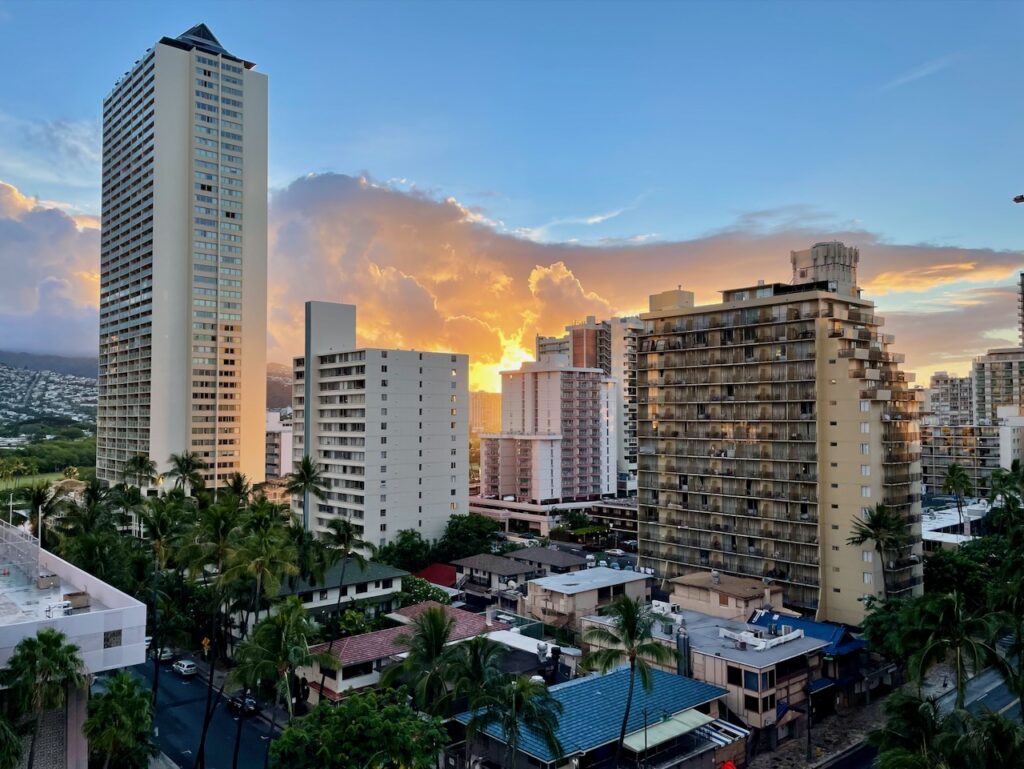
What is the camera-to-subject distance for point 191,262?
12456 cm

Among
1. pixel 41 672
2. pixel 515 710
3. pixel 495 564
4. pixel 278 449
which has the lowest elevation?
pixel 495 564

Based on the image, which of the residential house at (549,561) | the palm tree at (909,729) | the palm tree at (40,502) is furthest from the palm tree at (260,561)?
the residential house at (549,561)

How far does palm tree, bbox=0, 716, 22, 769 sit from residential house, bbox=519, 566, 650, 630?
4381 centimetres

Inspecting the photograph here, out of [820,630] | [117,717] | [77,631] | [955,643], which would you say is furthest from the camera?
[820,630]

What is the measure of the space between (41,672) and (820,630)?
51.4 meters

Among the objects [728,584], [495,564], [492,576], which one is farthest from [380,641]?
[495,564]

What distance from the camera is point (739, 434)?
72.3 m

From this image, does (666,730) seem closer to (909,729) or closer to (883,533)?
(909,729)

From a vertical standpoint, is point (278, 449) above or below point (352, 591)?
above

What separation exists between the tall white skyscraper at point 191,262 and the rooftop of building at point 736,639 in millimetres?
91514

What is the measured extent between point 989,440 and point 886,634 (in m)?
112

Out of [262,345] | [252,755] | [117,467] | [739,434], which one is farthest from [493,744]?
[117,467]

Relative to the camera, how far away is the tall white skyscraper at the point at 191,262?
123 metres

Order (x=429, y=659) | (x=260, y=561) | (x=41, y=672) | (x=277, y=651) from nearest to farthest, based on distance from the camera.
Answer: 1. (x=41, y=672)
2. (x=277, y=651)
3. (x=429, y=659)
4. (x=260, y=561)
